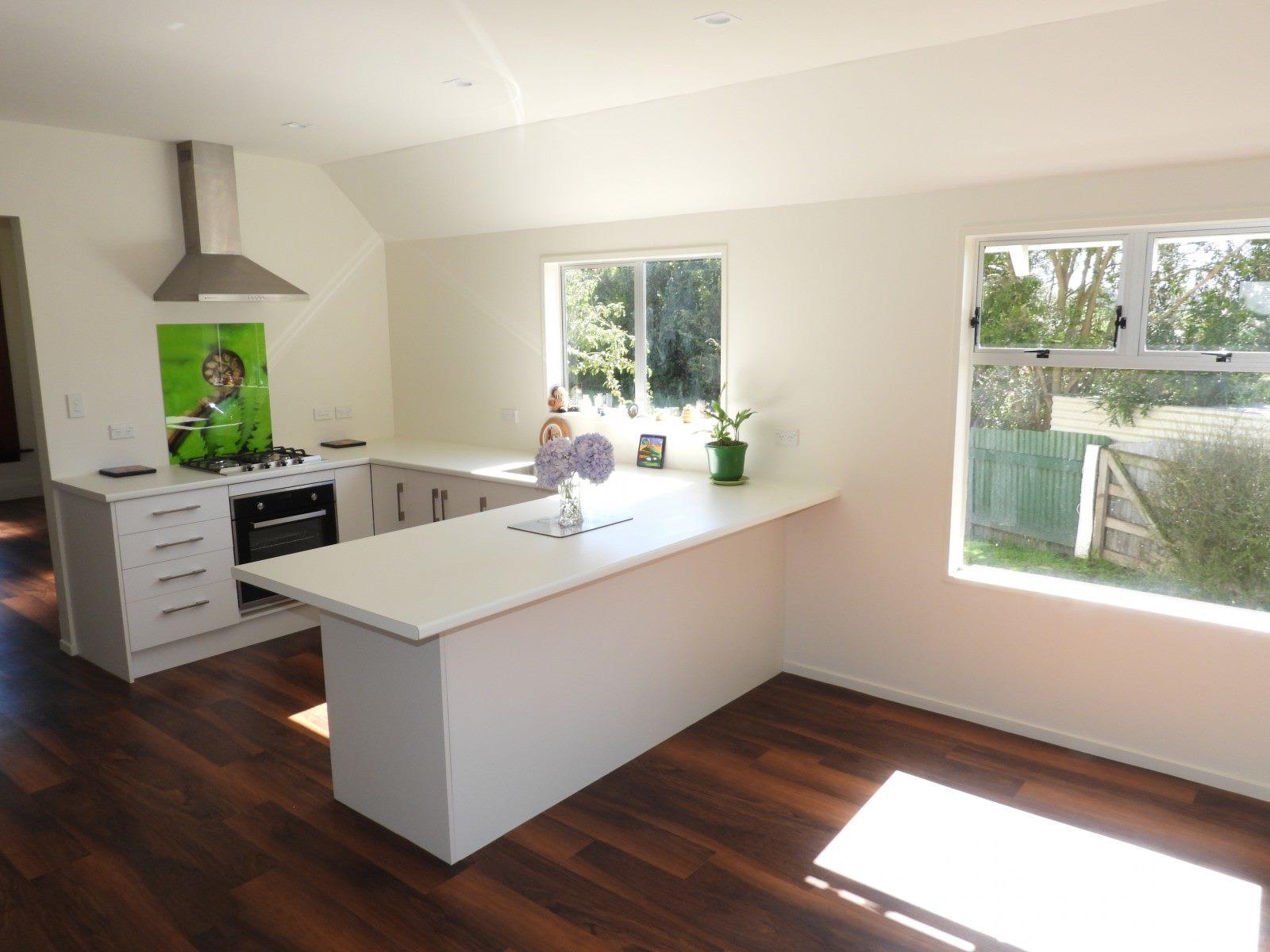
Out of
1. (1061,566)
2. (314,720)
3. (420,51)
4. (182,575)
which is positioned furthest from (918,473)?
(182,575)

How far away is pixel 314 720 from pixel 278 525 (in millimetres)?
1190

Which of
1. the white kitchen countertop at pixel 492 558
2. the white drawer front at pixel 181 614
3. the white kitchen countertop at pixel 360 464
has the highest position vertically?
the white kitchen countertop at pixel 360 464

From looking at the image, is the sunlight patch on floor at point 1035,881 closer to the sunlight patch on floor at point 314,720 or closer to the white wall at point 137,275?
the sunlight patch on floor at point 314,720

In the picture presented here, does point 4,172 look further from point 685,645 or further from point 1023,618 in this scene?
point 1023,618

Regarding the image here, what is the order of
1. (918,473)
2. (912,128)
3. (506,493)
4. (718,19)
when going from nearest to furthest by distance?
(718,19) < (912,128) < (918,473) < (506,493)

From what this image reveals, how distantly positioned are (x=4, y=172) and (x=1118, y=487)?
4769 mm

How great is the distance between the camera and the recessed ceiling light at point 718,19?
252cm

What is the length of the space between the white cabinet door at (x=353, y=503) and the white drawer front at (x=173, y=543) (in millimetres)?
617

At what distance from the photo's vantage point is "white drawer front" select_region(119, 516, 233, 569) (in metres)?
3.99

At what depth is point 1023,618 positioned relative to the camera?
3.49 meters

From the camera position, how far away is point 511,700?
112 inches

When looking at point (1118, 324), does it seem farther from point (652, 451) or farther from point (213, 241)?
point (213, 241)

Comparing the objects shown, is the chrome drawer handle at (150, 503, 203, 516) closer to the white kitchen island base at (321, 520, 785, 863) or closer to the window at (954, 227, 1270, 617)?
the white kitchen island base at (321, 520, 785, 863)

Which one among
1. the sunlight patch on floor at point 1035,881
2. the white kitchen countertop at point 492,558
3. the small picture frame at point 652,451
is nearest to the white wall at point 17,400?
the small picture frame at point 652,451
